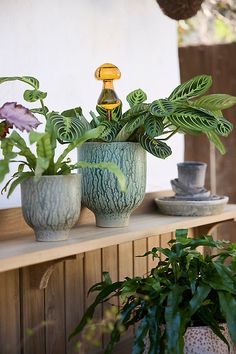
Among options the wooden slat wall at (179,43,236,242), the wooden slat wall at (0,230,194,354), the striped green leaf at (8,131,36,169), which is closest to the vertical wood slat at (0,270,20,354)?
the wooden slat wall at (0,230,194,354)

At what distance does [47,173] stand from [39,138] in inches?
5.8

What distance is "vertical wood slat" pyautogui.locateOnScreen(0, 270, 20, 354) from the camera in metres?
1.98

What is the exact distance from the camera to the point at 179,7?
2.50m

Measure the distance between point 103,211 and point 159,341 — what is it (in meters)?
0.41

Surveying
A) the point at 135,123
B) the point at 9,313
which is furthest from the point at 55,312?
the point at 135,123

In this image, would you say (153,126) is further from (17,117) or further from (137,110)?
(17,117)

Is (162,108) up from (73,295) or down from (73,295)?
up

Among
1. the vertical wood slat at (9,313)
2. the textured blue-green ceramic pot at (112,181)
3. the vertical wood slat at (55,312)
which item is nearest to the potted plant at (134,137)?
the textured blue-green ceramic pot at (112,181)

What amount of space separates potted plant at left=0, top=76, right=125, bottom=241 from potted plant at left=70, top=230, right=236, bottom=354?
11.5 inches

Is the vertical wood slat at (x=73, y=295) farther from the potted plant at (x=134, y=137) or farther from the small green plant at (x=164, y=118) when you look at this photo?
the small green plant at (x=164, y=118)

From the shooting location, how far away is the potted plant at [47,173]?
1772mm

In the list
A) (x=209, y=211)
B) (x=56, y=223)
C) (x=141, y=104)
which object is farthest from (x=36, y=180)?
(x=209, y=211)

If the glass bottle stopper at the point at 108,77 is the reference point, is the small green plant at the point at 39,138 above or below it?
below

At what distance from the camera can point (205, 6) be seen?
4738 millimetres
